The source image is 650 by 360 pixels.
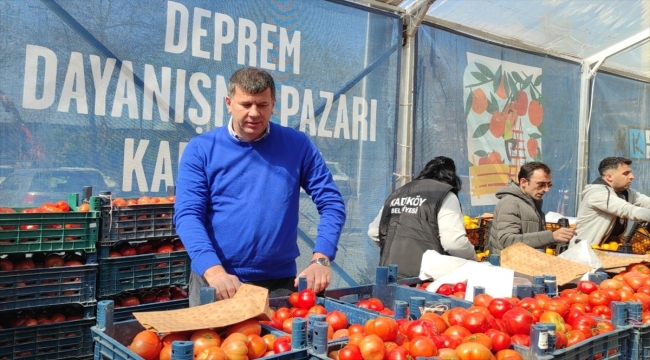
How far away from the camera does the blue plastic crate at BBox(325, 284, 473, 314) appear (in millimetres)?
3105

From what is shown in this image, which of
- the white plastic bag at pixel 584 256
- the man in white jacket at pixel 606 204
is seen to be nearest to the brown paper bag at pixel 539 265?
the white plastic bag at pixel 584 256

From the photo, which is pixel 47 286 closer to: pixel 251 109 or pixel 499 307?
pixel 251 109

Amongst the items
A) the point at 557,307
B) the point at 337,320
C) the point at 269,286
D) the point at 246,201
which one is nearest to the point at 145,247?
the point at 269,286

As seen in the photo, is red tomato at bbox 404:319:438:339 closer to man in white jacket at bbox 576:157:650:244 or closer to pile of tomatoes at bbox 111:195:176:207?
pile of tomatoes at bbox 111:195:176:207

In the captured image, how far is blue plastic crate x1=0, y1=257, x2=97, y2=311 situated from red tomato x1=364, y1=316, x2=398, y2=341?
2698mm

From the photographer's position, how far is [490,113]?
26.9 feet

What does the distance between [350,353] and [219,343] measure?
1.58ft

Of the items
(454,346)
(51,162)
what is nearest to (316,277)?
(454,346)

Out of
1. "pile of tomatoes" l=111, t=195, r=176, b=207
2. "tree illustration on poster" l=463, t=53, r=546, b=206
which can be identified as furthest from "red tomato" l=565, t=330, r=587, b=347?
"tree illustration on poster" l=463, t=53, r=546, b=206

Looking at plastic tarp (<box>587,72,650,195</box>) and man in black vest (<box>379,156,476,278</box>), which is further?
plastic tarp (<box>587,72,650,195</box>)

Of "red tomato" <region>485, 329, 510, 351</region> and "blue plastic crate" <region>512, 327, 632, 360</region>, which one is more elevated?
"red tomato" <region>485, 329, 510, 351</region>

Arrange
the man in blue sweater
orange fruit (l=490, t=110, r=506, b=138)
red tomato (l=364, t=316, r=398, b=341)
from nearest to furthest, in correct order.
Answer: red tomato (l=364, t=316, r=398, b=341) < the man in blue sweater < orange fruit (l=490, t=110, r=506, b=138)

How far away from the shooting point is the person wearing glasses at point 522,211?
500cm

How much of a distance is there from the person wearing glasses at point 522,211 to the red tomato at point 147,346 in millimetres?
3725
